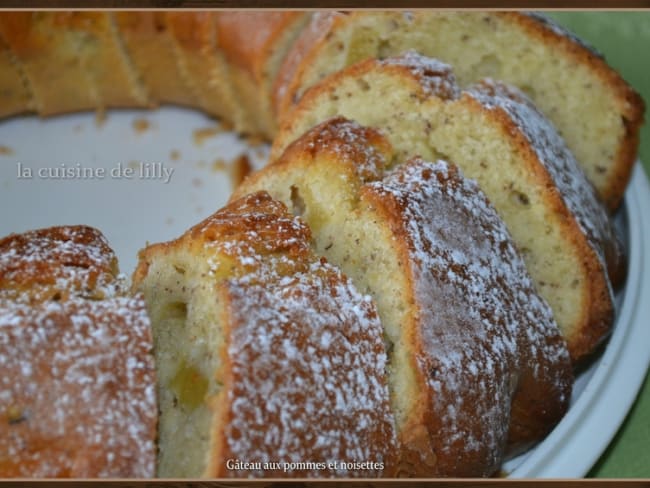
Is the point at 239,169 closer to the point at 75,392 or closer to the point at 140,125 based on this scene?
the point at 140,125

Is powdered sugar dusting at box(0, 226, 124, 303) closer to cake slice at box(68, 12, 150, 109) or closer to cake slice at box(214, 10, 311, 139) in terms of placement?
cake slice at box(68, 12, 150, 109)

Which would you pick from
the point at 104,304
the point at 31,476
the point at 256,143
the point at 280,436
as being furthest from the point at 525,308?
the point at 256,143

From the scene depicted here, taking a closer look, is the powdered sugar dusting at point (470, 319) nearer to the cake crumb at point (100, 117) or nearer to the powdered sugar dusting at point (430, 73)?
the powdered sugar dusting at point (430, 73)

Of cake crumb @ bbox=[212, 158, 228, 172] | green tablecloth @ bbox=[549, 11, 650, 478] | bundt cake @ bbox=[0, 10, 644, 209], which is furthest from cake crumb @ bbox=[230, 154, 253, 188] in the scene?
green tablecloth @ bbox=[549, 11, 650, 478]

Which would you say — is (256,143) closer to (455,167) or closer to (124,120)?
(124,120)

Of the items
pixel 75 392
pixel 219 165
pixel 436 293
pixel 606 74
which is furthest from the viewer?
pixel 219 165

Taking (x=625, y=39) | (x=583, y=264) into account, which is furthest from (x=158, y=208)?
(x=625, y=39)
